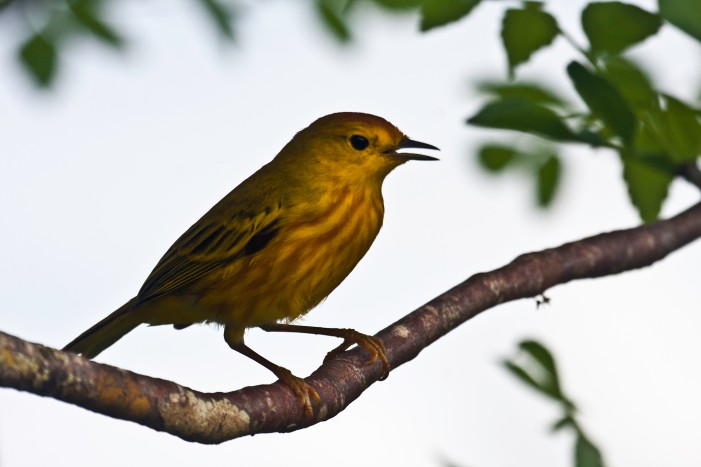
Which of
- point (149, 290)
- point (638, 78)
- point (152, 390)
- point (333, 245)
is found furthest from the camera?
point (149, 290)

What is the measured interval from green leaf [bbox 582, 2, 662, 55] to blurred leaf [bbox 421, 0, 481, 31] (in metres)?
0.43

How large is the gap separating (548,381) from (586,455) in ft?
1.12

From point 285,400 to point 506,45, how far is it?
1.45m

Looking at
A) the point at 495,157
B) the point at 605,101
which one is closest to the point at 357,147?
the point at 495,157

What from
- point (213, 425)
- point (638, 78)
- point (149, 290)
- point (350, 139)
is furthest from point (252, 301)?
point (638, 78)

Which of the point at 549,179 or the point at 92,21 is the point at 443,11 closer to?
the point at 549,179

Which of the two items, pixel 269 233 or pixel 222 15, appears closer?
pixel 222 15

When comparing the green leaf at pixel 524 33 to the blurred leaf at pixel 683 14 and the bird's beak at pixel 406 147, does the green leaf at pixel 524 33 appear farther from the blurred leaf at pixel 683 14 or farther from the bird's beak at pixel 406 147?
the bird's beak at pixel 406 147

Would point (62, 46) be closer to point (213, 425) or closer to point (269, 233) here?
point (269, 233)

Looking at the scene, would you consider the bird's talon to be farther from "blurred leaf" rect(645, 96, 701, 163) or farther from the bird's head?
the bird's head

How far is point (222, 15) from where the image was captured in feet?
13.3

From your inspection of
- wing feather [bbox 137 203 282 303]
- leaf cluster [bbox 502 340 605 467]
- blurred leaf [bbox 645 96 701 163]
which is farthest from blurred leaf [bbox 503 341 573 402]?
wing feather [bbox 137 203 282 303]

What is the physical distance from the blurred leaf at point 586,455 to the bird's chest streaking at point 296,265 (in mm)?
2075

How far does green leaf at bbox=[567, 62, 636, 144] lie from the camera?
10.3ft
